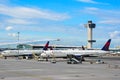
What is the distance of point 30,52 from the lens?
14325cm

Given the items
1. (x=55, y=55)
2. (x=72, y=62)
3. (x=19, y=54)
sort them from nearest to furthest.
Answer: (x=72, y=62) < (x=55, y=55) < (x=19, y=54)

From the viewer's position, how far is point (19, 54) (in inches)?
5502

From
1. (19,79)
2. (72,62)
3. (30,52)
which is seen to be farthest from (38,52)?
(19,79)

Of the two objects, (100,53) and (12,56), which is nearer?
(100,53)

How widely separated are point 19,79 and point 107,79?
368 inches

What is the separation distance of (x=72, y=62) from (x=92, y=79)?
150ft

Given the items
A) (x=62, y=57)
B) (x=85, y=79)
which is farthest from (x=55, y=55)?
(x=85, y=79)

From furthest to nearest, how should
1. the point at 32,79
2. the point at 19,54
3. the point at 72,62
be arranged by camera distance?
the point at 19,54
the point at 72,62
the point at 32,79

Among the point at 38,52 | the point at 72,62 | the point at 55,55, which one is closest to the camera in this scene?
the point at 72,62

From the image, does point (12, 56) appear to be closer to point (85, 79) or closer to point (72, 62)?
point (72, 62)

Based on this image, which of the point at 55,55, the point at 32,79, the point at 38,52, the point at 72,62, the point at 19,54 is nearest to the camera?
the point at 32,79

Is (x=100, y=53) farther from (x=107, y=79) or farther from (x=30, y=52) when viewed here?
(x=107, y=79)

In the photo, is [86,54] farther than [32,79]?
Yes

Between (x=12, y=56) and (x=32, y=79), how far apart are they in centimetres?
10921
